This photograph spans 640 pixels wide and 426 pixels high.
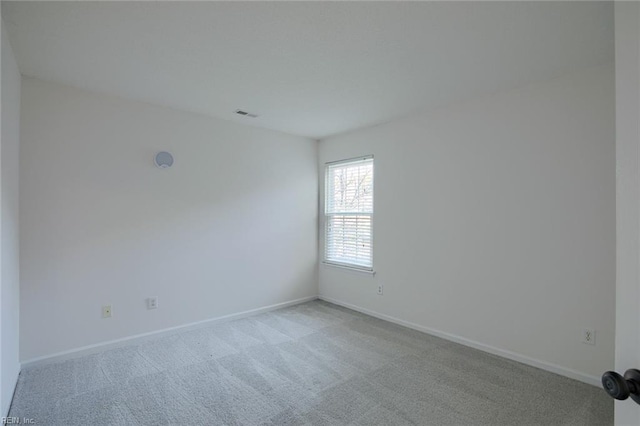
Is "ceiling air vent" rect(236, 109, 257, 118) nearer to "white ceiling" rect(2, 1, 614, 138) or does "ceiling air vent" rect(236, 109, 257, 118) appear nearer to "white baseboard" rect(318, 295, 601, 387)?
"white ceiling" rect(2, 1, 614, 138)

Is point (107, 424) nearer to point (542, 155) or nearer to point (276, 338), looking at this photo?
point (276, 338)

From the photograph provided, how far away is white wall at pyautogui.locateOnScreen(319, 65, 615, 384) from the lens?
2441 mm

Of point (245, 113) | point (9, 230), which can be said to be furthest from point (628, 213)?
point (245, 113)

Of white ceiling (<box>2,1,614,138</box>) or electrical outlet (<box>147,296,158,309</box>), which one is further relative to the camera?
electrical outlet (<box>147,296,158,309</box>)

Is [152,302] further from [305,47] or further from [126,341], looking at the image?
[305,47]

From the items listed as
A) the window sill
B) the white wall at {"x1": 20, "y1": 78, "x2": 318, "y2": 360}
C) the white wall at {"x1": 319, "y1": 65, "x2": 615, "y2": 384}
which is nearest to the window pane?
the white wall at {"x1": 319, "y1": 65, "x2": 615, "y2": 384}

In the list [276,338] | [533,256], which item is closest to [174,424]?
[276,338]

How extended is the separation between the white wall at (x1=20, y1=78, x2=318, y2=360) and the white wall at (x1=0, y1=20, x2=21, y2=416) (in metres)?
0.23

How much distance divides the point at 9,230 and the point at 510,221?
3.83 metres

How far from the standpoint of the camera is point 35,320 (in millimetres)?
2689

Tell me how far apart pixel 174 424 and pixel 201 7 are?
243 cm

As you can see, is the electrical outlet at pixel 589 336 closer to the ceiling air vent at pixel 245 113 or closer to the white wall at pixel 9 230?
the ceiling air vent at pixel 245 113

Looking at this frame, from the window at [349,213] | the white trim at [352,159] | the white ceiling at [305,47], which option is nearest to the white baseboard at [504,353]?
the window at [349,213]

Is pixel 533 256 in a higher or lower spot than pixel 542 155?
lower
